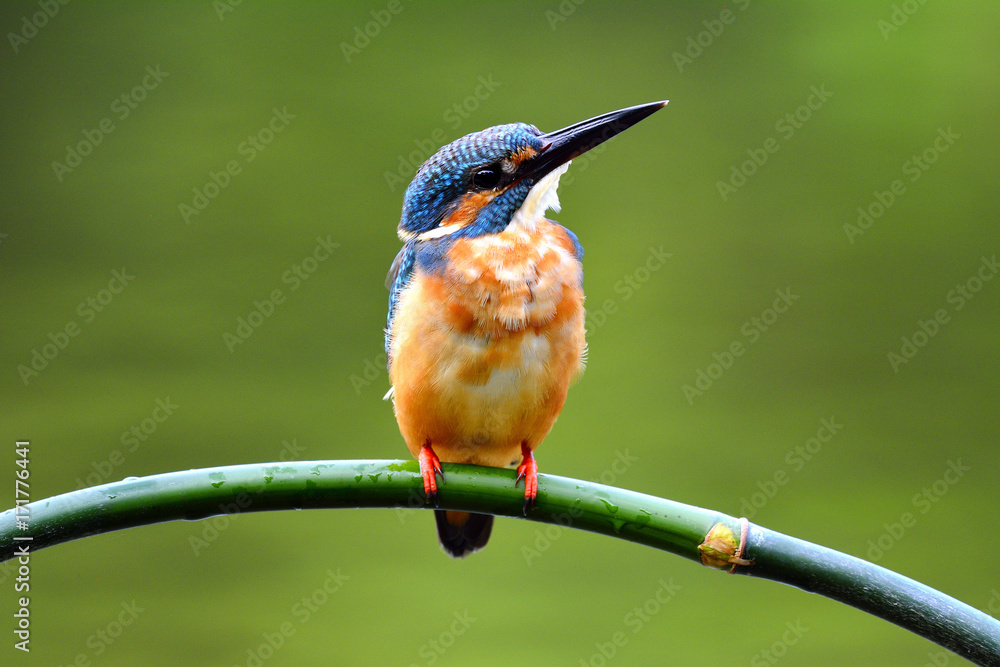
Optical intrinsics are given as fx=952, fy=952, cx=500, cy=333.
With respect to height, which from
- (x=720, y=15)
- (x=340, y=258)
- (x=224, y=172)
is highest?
(x=720, y=15)

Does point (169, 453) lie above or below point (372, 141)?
below

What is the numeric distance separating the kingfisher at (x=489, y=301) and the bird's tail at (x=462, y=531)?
170 mm

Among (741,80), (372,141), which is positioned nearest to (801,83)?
(741,80)

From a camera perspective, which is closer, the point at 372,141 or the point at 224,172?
the point at 224,172

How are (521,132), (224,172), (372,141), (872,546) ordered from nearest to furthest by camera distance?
(521,132), (872,546), (224,172), (372,141)

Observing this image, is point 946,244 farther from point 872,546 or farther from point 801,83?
point 872,546

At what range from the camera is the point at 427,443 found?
152cm

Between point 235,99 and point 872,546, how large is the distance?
9.75ft
